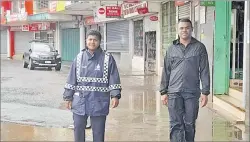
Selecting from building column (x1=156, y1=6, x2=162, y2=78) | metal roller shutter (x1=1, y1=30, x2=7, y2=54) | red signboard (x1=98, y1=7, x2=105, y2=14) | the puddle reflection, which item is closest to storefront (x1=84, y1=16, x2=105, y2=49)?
red signboard (x1=98, y1=7, x2=105, y2=14)

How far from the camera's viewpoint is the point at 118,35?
2848 cm

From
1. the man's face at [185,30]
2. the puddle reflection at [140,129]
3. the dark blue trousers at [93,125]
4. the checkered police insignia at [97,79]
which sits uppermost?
the man's face at [185,30]

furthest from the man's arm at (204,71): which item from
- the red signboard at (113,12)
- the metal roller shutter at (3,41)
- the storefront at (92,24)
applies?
the metal roller shutter at (3,41)

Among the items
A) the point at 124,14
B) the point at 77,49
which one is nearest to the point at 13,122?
the point at 124,14

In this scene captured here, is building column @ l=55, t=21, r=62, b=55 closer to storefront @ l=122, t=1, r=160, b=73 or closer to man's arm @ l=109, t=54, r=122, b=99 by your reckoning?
storefront @ l=122, t=1, r=160, b=73

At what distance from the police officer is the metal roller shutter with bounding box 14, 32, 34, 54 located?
39.3 m

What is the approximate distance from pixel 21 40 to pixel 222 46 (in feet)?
122

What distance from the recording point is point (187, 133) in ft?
19.5

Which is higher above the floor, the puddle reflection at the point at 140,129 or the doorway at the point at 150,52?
the doorway at the point at 150,52

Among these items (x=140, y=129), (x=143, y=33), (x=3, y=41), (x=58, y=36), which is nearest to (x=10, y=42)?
(x=3, y=41)

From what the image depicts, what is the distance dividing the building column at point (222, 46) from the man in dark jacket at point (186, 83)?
5977 millimetres

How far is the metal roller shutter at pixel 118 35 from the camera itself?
2736 cm

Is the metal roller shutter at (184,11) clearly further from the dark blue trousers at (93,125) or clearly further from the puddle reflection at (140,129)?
the dark blue trousers at (93,125)

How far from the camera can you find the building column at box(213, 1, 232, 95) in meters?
11.6
